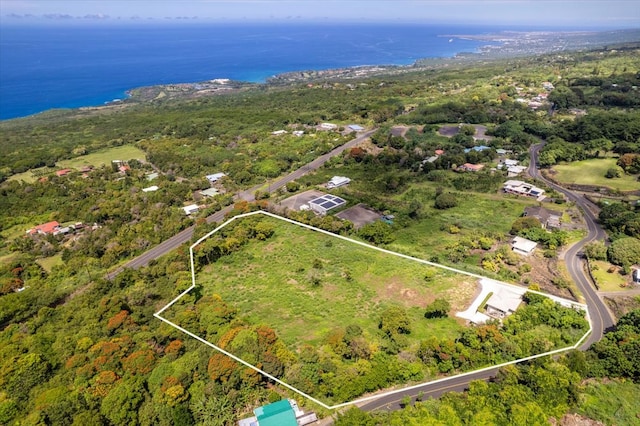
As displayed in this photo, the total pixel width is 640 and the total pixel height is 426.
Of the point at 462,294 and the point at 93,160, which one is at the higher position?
the point at 462,294

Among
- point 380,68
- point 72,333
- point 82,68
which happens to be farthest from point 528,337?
point 82,68

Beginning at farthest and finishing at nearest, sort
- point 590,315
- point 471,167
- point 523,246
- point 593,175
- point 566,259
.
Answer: point 471,167 < point 593,175 < point 523,246 < point 566,259 < point 590,315

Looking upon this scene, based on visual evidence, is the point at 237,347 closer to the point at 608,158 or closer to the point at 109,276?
the point at 109,276

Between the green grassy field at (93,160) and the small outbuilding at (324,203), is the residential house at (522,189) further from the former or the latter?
the green grassy field at (93,160)

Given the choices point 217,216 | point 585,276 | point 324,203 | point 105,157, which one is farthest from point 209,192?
point 585,276

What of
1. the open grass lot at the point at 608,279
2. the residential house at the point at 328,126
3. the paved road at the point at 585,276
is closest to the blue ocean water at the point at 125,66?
the residential house at the point at 328,126

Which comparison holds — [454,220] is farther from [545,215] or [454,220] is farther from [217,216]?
[217,216]
